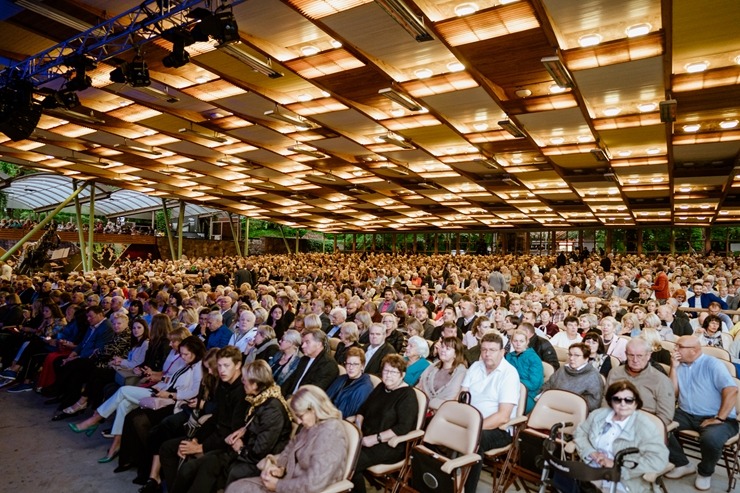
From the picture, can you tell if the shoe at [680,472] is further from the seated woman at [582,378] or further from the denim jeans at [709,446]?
the seated woman at [582,378]

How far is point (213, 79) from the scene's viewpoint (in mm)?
7680

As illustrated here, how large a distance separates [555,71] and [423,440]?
5081 millimetres

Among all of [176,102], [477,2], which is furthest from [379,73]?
[176,102]

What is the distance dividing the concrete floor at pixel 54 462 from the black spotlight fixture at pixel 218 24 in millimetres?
4274

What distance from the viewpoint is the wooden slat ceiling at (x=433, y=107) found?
5430mm

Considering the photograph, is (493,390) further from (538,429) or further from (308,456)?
(308,456)

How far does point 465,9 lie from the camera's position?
199 inches

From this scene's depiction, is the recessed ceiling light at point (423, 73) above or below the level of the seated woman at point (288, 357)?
above

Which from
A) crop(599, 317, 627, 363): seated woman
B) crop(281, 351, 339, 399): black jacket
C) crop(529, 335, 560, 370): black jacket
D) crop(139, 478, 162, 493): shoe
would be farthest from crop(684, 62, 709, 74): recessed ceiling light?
crop(139, 478, 162, 493): shoe

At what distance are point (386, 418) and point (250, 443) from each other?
3.18 ft

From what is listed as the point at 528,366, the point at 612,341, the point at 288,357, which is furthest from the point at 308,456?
the point at 612,341

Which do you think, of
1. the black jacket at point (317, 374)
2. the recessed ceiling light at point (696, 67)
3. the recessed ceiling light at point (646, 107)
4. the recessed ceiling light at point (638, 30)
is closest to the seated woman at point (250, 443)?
the black jacket at point (317, 374)

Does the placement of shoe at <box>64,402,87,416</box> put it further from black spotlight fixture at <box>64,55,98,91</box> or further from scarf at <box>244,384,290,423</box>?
black spotlight fixture at <box>64,55,98,91</box>

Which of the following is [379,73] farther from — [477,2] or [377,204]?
[377,204]
